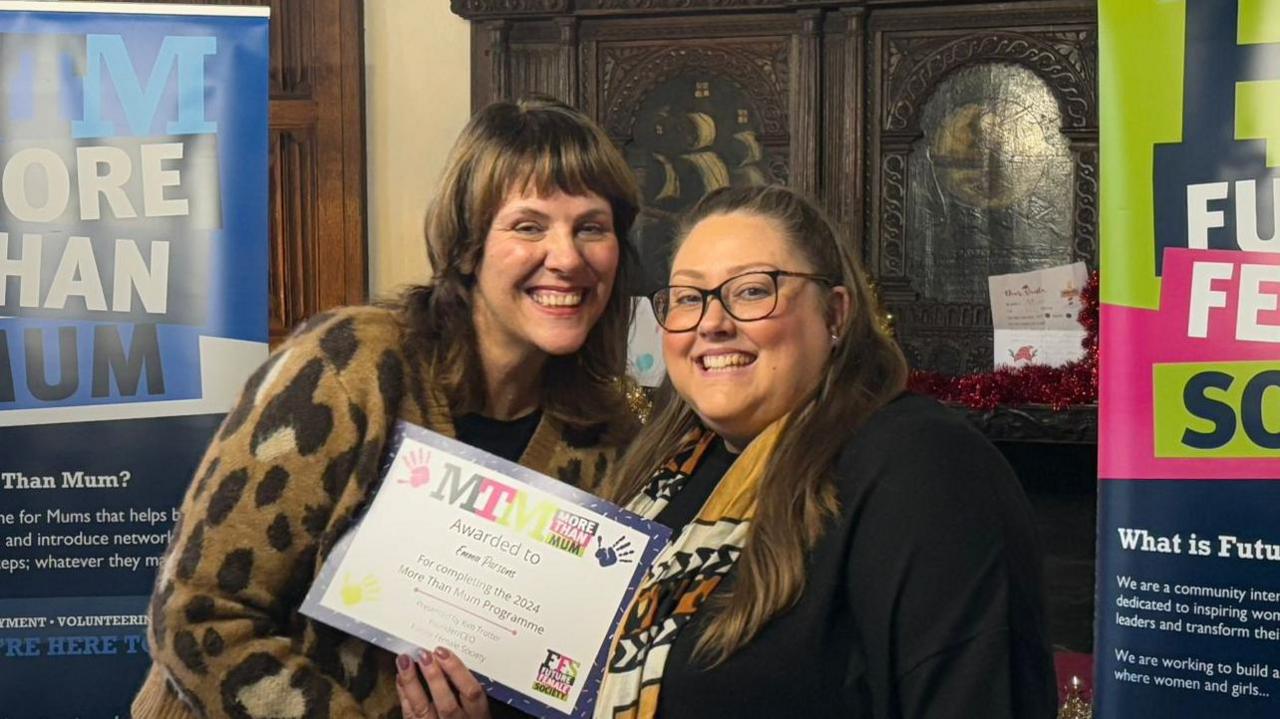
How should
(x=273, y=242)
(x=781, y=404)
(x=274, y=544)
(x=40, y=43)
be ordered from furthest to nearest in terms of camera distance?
(x=273, y=242) < (x=40, y=43) < (x=274, y=544) < (x=781, y=404)

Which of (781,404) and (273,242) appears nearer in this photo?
(781,404)

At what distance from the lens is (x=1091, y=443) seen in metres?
4.57

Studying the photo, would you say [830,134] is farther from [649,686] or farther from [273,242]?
[649,686]

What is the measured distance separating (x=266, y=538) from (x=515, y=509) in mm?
326

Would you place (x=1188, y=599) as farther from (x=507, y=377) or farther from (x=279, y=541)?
(x=279, y=541)

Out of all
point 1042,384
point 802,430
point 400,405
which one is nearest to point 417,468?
point 400,405

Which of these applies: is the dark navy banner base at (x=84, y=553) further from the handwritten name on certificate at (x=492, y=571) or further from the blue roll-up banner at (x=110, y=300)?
the handwritten name on certificate at (x=492, y=571)

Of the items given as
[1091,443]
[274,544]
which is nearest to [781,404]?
[274,544]

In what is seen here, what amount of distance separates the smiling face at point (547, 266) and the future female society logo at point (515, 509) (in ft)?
0.84

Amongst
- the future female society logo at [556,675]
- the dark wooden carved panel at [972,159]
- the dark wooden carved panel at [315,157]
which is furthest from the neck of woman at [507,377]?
the dark wooden carved panel at [315,157]

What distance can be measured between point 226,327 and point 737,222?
1672 millimetres

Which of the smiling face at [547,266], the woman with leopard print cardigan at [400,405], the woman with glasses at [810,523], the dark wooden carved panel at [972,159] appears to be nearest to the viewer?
the woman with glasses at [810,523]

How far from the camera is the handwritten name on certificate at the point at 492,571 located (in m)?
1.65

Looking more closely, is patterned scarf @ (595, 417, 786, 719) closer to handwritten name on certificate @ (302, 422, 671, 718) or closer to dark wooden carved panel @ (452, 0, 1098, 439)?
handwritten name on certificate @ (302, 422, 671, 718)
